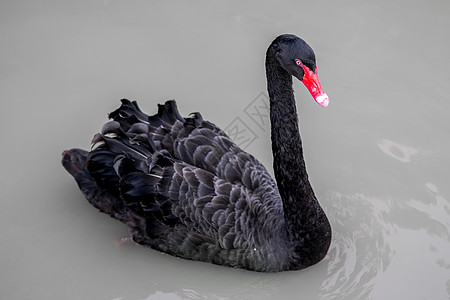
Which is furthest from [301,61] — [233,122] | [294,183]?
[233,122]

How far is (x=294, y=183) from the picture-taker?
3.72 meters

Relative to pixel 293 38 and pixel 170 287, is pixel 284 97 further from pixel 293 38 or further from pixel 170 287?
pixel 170 287

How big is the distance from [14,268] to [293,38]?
83.8 inches

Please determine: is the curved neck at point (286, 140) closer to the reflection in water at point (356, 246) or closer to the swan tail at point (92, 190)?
the reflection in water at point (356, 246)

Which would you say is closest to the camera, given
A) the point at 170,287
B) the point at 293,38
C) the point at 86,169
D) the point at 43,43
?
the point at 293,38

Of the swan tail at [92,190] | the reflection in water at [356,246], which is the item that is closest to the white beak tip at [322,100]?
the reflection in water at [356,246]

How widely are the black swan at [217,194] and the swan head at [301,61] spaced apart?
87 millimetres

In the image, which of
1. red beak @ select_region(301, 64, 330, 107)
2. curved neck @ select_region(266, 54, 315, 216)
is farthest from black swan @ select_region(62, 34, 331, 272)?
red beak @ select_region(301, 64, 330, 107)

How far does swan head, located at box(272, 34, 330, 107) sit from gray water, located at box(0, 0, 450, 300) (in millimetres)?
1097

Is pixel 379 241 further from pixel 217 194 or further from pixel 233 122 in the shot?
pixel 233 122

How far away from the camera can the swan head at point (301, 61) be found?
3.42 m

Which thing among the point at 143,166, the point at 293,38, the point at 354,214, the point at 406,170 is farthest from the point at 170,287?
the point at 406,170

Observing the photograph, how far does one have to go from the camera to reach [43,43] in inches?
222

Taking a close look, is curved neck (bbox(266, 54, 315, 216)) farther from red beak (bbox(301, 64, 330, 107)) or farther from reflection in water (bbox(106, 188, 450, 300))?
reflection in water (bbox(106, 188, 450, 300))
